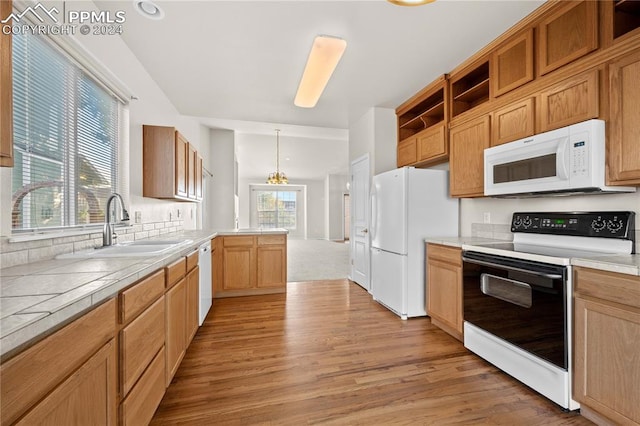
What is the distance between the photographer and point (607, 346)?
4.63 ft

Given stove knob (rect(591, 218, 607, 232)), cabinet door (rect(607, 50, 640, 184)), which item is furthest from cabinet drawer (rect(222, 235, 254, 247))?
cabinet door (rect(607, 50, 640, 184))

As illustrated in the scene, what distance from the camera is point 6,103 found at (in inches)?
37.9

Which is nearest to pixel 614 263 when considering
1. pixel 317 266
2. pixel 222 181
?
pixel 317 266

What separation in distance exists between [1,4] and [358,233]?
159 inches

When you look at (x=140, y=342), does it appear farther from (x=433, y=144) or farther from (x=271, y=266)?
(x=433, y=144)

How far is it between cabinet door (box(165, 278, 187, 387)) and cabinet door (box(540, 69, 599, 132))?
2.83 metres

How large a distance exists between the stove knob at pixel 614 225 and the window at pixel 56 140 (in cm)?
336

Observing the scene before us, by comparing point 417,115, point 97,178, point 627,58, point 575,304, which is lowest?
point 575,304

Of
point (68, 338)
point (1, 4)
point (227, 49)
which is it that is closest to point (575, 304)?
point (68, 338)

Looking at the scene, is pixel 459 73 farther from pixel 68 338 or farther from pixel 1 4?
pixel 68 338

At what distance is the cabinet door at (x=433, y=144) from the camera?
305 cm

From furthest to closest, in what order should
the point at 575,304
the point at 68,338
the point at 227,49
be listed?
the point at 227,49 < the point at 575,304 < the point at 68,338

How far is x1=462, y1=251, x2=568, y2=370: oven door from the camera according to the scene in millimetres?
Result: 1619

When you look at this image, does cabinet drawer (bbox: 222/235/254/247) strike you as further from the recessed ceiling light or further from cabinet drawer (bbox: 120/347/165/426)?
the recessed ceiling light
